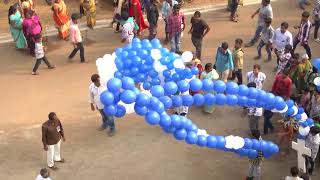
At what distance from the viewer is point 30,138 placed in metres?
12.3

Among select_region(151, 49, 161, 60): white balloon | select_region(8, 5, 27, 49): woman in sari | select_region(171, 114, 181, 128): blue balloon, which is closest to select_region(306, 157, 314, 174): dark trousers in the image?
select_region(171, 114, 181, 128): blue balloon

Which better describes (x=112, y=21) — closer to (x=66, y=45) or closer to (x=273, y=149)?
(x=66, y=45)

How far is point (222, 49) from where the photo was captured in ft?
42.8

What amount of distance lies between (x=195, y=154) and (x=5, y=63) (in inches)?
246

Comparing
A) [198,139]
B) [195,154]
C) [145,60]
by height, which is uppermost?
[145,60]

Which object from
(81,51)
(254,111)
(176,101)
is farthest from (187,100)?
(81,51)

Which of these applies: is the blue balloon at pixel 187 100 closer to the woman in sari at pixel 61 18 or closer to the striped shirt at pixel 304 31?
the striped shirt at pixel 304 31

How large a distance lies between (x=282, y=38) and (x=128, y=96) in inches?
234

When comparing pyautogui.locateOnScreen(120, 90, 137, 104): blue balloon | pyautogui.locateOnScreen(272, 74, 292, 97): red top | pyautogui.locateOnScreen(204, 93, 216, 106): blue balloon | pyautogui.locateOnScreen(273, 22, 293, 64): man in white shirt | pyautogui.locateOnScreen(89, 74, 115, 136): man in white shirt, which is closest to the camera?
pyautogui.locateOnScreen(120, 90, 137, 104): blue balloon

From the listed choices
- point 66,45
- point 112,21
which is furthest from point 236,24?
point 66,45

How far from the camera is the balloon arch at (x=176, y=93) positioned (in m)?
9.65

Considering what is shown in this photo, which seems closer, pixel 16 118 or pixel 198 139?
pixel 198 139

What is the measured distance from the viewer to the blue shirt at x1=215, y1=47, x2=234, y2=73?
13141 millimetres

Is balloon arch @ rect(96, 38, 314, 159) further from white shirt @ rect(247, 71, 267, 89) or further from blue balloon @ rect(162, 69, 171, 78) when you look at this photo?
white shirt @ rect(247, 71, 267, 89)
